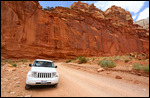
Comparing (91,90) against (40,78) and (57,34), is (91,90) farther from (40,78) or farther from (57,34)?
(57,34)

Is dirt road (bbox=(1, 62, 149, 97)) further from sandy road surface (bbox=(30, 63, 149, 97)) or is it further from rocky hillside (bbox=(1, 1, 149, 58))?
rocky hillside (bbox=(1, 1, 149, 58))

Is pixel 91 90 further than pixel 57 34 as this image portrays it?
No

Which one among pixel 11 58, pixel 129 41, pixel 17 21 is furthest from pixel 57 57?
pixel 129 41

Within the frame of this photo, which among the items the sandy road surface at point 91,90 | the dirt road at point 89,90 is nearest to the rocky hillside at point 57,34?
the dirt road at point 89,90

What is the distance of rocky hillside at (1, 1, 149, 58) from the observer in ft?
66.7

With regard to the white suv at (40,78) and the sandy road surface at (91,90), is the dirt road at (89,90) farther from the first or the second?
the white suv at (40,78)

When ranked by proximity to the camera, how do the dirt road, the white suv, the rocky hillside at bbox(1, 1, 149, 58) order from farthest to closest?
the rocky hillside at bbox(1, 1, 149, 58), the white suv, the dirt road

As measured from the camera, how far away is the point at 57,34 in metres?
27.6

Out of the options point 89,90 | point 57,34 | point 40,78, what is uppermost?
point 57,34

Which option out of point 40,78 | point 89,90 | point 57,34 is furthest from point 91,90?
point 57,34

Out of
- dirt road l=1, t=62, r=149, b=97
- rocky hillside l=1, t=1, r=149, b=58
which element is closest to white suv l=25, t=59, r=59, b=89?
dirt road l=1, t=62, r=149, b=97

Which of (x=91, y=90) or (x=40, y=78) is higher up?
(x=40, y=78)

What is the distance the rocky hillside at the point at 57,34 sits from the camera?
20.3m

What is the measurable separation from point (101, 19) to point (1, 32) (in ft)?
136
